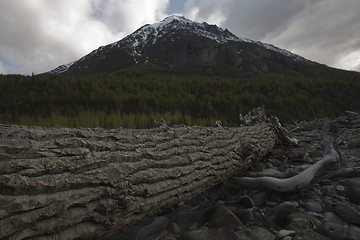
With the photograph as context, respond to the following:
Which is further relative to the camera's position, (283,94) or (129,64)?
(129,64)

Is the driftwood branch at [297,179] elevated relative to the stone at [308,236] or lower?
elevated

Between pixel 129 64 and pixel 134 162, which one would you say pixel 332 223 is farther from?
pixel 129 64

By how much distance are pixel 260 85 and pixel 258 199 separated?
53.6 ft

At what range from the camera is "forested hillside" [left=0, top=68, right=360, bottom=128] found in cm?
793

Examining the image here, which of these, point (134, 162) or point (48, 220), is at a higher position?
point (134, 162)

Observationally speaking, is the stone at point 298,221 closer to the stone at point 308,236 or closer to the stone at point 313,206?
the stone at point 308,236

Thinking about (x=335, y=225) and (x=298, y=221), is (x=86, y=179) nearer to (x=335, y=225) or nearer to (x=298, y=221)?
(x=298, y=221)

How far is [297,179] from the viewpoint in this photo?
82.5 inches

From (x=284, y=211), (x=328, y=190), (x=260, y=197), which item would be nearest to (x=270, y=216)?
(x=284, y=211)

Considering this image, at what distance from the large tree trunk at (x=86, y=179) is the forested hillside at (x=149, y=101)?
19.1ft

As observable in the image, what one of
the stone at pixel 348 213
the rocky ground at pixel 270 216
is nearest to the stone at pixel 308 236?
the rocky ground at pixel 270 216

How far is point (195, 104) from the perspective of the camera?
1203cm

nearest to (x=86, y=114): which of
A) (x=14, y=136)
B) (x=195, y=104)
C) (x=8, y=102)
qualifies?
(x=8, y=102)

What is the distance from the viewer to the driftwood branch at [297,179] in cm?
208
